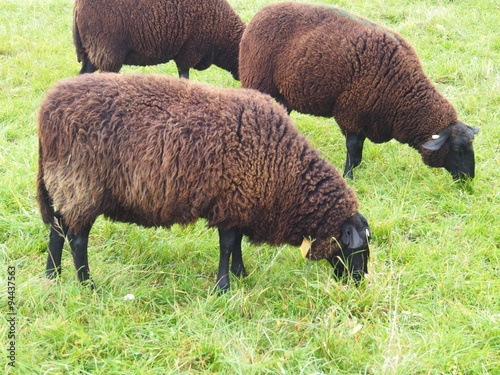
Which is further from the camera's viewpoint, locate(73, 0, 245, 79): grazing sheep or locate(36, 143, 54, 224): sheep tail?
locate(73, 0, 245, 79): grazing sheep

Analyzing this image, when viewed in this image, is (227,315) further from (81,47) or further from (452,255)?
(81,47)

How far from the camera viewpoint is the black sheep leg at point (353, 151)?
529 centimetres

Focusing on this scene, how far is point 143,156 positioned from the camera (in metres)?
3.13

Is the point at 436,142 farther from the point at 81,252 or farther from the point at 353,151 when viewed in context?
the point at 81,252

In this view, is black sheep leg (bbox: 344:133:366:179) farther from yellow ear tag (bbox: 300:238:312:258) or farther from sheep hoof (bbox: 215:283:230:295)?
sheep hoof (bbox: 215:283:230:295)

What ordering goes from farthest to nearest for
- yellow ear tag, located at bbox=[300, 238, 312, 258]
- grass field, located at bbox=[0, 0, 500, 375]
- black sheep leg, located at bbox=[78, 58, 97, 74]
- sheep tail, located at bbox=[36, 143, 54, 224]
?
black sheep leg, located at bbox=[78, 58, 97, 74], yellow ear tag, located at bbox=[300, 238, 312, 258], sheep tail, located at bbox=[36, 143, 54, 224], grass field, located at bbox=[0, 0, 500, 375]

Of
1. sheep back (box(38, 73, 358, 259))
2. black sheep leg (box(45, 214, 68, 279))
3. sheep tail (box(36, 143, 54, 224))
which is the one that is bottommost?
black sheep leg (box(45, 214, 68, 279))

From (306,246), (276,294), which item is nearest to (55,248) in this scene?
(276,294)

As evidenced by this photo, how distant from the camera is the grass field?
2850mm

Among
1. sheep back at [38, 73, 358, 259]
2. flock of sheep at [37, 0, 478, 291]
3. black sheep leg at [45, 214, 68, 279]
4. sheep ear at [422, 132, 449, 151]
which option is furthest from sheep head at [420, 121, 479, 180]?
black sheep leg at [45, 214, 68, 279]

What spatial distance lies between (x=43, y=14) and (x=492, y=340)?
325 inches

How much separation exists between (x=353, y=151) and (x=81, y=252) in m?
3.03

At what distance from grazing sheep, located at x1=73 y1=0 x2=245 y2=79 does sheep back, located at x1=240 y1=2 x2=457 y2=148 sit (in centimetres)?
116

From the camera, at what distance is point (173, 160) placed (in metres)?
3.16
